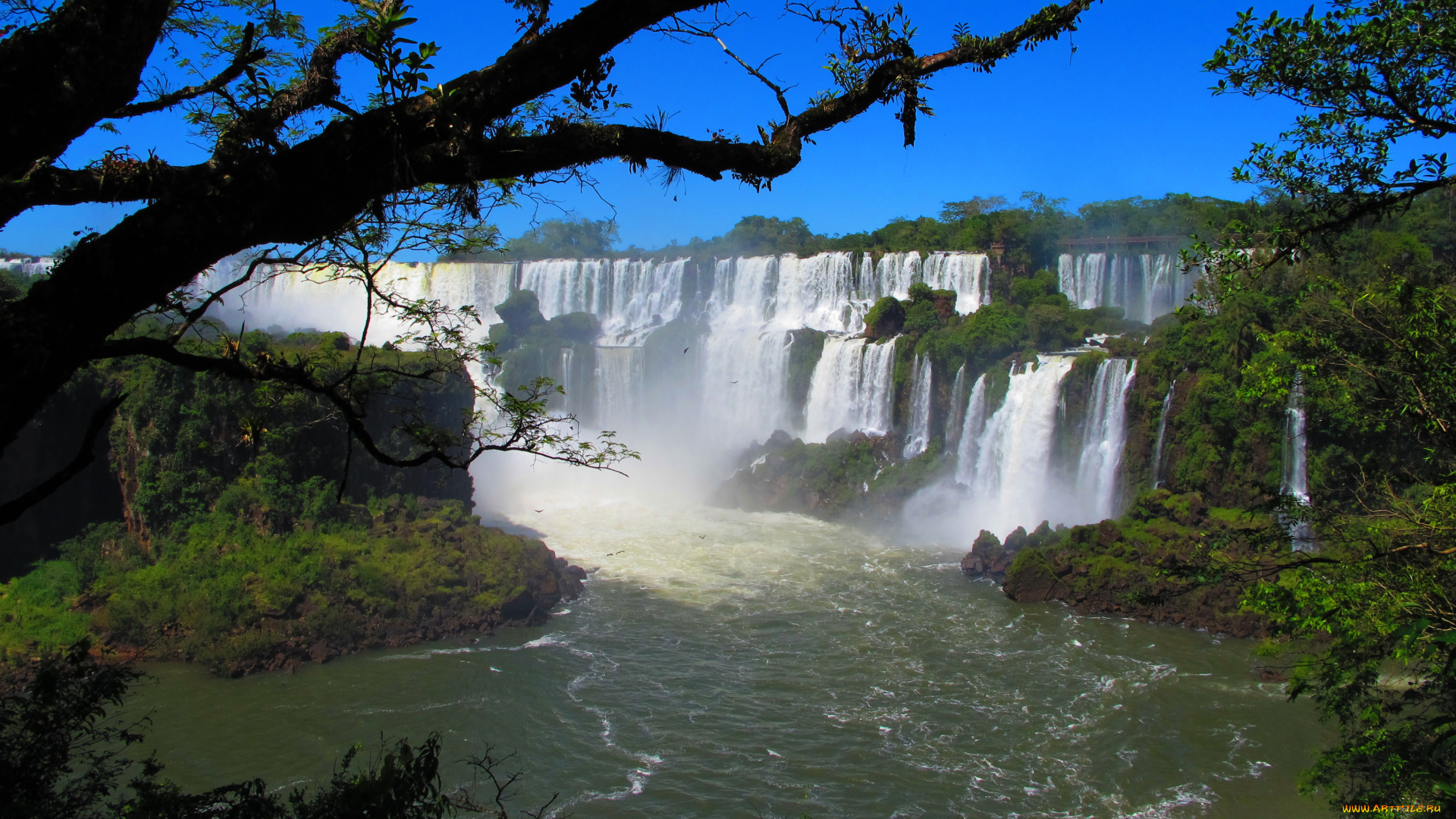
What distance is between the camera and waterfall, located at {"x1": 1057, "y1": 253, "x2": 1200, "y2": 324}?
90.7 feet

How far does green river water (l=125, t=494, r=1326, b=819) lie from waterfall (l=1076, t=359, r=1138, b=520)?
4538 millimetres

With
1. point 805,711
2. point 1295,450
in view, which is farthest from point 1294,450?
point 805,711

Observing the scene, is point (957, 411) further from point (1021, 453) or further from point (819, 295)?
point (819, 295)

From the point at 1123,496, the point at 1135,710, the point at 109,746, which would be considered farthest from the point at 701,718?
the point at 1123,496

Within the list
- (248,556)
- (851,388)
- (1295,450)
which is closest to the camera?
(248,556)

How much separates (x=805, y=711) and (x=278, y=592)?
27.8ft

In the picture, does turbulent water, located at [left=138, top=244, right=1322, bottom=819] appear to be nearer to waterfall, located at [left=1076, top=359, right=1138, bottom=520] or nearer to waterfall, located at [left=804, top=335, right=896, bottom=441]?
waterfall, located at [left=1076, top=359, right=1138, bottom=520]

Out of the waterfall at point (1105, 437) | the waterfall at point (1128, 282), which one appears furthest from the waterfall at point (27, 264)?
the waterfall at point (1128, 282)

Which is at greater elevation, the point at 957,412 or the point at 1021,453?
the point at 957,412

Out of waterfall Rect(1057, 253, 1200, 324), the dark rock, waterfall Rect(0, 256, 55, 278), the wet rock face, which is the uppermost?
waterfall Rect(1057, 253, 1200, 324)

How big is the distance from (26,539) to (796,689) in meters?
12.9

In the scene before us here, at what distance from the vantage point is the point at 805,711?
11500 mm

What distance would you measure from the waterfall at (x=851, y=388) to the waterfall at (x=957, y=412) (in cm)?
206

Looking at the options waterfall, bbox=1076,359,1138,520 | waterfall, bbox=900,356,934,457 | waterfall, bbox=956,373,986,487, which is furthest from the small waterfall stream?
waterfall, bbox=1076,359,1138,520
